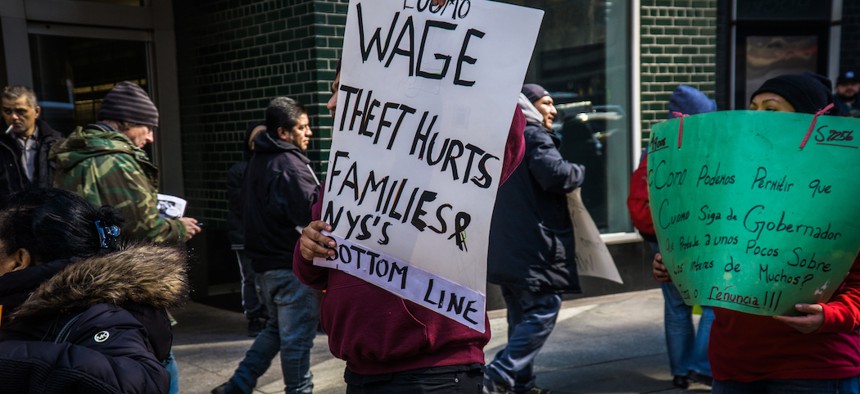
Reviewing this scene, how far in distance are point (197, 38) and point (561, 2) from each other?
3552 mm

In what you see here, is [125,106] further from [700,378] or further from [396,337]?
[700,378]

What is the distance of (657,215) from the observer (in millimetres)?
2787

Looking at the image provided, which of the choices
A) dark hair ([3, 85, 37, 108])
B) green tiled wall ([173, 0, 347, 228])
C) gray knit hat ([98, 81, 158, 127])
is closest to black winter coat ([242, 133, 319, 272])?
gray knit hat ([98, 81, 158, 127])

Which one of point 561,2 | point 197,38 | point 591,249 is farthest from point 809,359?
point 197,38

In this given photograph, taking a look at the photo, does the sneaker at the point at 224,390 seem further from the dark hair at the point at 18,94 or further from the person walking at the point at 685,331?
the person walking at the point at 685,331

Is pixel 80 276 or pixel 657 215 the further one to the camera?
pixel 657 215

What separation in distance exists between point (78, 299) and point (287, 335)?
8.81 feet

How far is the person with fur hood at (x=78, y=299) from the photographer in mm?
1985

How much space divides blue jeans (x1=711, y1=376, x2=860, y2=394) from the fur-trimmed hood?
6.05ft

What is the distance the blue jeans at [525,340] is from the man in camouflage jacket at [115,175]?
6.58ft

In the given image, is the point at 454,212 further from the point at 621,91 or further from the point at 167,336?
the point at 621,91

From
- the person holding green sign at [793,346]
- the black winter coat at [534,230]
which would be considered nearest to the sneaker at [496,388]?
the black winter coat at [534,230]

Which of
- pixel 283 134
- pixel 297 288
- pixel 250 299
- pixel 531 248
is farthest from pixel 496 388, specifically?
pixel 250 299

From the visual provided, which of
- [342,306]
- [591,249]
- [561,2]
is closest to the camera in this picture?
[342,306]
